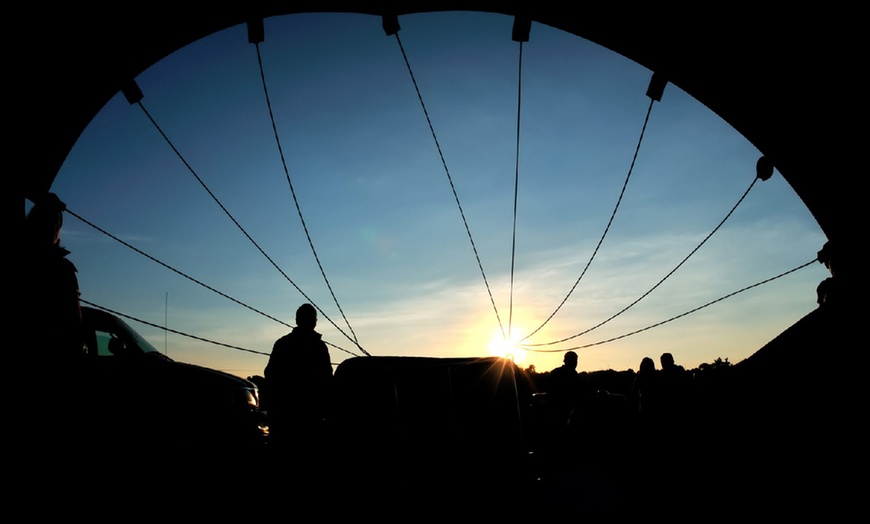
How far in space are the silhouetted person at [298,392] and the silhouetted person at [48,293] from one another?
1.92 meters

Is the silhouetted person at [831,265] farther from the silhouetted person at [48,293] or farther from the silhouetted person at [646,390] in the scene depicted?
the silhouetted person at [48,293]

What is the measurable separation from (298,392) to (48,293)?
7.47ft

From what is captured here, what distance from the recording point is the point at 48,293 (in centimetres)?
273

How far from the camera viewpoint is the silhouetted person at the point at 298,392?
4.52 meters

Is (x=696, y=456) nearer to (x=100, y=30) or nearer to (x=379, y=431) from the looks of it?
(x=379, y=431)

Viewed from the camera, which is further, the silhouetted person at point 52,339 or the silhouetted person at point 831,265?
the silhouetted person at point 831,265

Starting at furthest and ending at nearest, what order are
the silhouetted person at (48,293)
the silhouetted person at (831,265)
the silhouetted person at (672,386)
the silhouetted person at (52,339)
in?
the silhouetted person at (831,265)
the silhouetted person at (672,386)
the silhouetted person at (48,293)
the silhouetted person at (52,339)

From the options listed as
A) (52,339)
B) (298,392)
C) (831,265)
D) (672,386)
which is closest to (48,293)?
(52,339)

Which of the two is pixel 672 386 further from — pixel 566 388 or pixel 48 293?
pixel 48 293

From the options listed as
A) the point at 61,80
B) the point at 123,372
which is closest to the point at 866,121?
the point at 123,372

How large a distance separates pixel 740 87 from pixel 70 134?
1077 centimetres

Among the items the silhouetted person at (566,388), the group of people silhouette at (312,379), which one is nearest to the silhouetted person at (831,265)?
the group of people silhouette at (312,379)

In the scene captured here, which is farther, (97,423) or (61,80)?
(61,80)

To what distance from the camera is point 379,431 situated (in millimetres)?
5273
